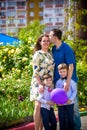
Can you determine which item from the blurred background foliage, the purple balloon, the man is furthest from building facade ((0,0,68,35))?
the purple balloon

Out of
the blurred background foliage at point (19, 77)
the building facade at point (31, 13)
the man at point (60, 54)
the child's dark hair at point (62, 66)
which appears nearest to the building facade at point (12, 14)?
the building facade at point (31, 13)

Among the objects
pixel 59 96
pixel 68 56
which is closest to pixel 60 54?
pixel 68 56

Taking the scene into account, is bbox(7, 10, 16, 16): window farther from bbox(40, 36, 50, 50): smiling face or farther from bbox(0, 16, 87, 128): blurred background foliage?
bbox(40, 36, 50, 50): smiling face

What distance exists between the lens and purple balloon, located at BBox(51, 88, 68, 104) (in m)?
6.43

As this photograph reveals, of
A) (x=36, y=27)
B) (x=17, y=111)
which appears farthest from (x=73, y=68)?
(x=36, y=27)

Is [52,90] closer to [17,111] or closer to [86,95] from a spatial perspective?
[17,111]

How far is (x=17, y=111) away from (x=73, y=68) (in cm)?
173

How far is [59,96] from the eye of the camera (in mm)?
6422

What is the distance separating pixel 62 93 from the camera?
6.46 m

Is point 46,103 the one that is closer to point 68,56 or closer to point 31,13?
point 68,56

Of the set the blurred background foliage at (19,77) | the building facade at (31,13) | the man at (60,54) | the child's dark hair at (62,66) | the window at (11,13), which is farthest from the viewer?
the window at (11,13)

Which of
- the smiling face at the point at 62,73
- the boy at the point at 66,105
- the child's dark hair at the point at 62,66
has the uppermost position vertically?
the child's dark hair at the point at 62,66

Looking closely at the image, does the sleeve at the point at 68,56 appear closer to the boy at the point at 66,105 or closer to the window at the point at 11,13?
the boy at the point at 66,105

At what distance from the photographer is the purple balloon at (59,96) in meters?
6.43
